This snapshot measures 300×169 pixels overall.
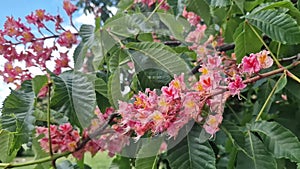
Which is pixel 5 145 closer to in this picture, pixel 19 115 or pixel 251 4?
pixel 19 115

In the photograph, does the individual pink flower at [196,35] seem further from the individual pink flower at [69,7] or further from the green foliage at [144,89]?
the individual pink flower at [69,7]

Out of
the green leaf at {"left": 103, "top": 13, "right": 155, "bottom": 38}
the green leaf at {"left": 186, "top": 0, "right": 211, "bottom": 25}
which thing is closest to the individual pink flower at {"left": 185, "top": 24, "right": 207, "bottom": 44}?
the green leaf at {"left": 186, "top": 0, "right": 211, "bottom": 25}

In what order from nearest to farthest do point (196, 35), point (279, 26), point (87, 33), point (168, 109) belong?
point (168, 109) < point (279, 26) < point (87, 33) < point (196, 35)

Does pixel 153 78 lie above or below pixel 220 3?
below

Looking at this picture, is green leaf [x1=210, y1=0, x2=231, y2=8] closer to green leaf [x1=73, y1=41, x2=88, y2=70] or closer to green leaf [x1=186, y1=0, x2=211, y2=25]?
green leaf [x1=186, y1=0, x2=211, y2=25]

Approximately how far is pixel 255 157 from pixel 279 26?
265 mm

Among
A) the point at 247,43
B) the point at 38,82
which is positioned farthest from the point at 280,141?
the point at 38,82

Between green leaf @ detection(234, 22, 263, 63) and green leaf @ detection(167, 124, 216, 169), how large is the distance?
309 millimetres

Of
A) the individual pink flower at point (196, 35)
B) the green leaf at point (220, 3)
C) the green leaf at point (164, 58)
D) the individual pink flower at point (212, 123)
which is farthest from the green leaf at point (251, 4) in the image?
the individual pink flower at point (212, 123)

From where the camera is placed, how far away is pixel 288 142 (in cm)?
74

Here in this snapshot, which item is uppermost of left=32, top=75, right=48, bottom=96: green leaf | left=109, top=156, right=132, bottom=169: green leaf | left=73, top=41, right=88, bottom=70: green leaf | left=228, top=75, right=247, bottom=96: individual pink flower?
left=73, top=41, right=88, bottom=70: green leaf

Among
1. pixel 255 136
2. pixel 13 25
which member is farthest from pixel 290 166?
pixel 13 25

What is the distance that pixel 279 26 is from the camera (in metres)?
0.86

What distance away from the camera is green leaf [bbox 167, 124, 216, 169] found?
2.22 ft
